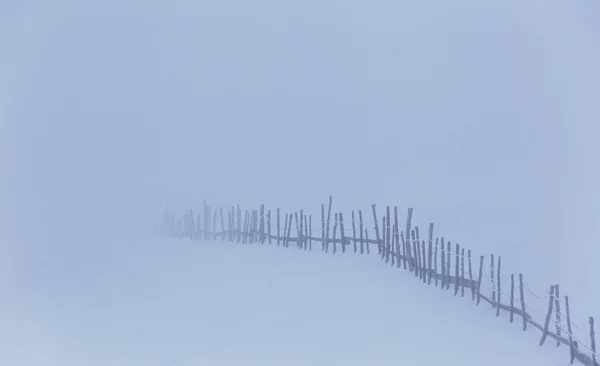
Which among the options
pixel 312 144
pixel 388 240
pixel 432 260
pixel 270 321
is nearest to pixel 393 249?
pixel 388 240

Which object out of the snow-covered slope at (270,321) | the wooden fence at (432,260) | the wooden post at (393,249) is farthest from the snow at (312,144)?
the wooden post at (393,249)

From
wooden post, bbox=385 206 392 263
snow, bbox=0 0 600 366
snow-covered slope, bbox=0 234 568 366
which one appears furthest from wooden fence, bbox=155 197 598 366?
snow, bbox=0 0 600 366

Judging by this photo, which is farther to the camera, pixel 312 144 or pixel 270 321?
pixel 312 144

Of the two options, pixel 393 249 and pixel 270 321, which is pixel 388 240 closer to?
pixel 393 249

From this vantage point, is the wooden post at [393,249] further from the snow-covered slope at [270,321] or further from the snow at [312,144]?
the snow at [312,144]

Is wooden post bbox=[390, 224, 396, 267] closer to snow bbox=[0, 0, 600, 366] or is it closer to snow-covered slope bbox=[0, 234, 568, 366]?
snow-covered slope bbox=[0, 234, 568, 366]

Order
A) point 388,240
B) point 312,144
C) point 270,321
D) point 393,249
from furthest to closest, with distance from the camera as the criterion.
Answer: point 312,144 → point 388,240 → point 393,249 → point 270,321

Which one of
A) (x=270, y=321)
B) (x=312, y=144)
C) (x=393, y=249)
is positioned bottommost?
(x=270, y=321)

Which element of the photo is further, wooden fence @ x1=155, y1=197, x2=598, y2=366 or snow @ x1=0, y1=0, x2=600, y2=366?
snow @ x1=0, y1=0, x2=600, y2=366

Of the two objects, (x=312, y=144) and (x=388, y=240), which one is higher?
(x=312, y=144)

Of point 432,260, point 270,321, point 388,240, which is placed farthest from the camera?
point 432,260

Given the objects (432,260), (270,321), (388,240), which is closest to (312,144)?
(432,260)

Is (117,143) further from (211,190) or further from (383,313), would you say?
(383,313)

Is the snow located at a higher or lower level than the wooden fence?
higher
